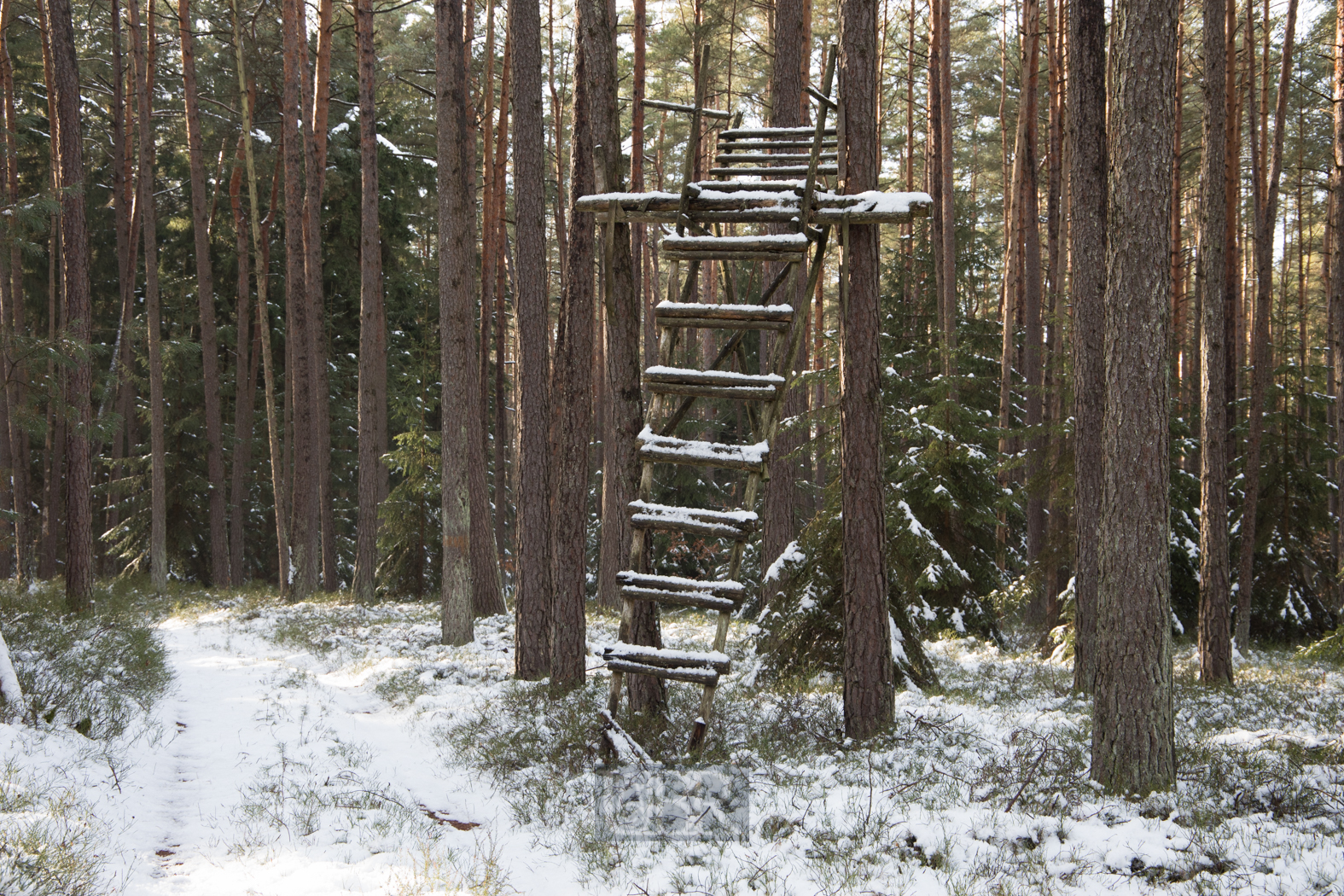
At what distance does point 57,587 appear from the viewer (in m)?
16.0

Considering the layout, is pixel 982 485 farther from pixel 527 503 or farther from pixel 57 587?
pixel 57 587

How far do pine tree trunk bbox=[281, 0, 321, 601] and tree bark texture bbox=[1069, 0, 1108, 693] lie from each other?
1439cm

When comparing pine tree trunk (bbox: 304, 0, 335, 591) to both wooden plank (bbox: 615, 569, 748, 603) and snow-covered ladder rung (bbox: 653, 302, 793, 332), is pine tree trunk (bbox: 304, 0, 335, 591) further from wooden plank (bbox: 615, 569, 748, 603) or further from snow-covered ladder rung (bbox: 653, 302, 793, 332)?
wooden plank (bbox: 615, 569, 748, 603)

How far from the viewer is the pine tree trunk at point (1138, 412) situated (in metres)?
5.73

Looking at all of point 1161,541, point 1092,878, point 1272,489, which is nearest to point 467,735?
point 1092,878

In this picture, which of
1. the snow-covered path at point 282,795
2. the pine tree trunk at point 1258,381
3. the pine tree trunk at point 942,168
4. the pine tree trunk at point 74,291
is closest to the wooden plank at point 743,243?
the snow-covered path at point 282,795

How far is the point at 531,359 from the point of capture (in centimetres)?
978

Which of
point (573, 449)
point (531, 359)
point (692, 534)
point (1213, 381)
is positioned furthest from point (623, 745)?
point (1213, 381)

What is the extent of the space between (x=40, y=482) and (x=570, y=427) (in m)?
24.8

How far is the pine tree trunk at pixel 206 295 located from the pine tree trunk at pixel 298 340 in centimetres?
209

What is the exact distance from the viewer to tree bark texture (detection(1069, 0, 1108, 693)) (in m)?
7.89

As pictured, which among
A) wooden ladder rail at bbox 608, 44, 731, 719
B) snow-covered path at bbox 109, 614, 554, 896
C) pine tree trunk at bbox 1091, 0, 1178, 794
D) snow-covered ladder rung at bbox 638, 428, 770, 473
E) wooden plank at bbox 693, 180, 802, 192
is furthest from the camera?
wooden plank at bbox 693, 180, 802, 192

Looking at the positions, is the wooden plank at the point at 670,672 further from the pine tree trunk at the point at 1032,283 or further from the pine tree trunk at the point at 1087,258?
the pine tree trunk at the point at 1032,283

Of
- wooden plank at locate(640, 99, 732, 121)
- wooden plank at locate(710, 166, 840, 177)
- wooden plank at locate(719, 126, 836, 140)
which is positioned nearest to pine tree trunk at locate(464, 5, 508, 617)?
wooden plank at locate(640, 99, 732, 121)
